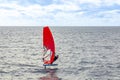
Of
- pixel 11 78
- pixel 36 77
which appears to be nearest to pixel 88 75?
pixel 36 77

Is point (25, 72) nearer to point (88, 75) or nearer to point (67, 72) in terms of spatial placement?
point (67, 72)

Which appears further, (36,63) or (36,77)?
(36,63)

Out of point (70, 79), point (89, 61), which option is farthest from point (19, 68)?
point (89, 61)

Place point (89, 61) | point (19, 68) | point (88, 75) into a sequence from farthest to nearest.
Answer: point (89, 61) → point (19, 68) → point (88, 75)

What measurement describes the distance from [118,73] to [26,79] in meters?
16.3

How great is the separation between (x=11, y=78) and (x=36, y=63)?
15498 mm

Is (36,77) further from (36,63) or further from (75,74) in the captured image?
(36,63)

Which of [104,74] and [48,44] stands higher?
[48,44]

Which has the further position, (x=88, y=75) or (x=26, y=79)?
(x=88, y=75)

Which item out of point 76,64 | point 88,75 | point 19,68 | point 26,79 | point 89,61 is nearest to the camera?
point 26,79

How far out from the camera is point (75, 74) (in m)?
50.0

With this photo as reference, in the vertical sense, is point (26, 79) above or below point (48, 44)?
below

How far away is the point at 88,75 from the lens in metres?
49.3

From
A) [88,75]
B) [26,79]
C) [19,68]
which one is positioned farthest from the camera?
[19,68]
